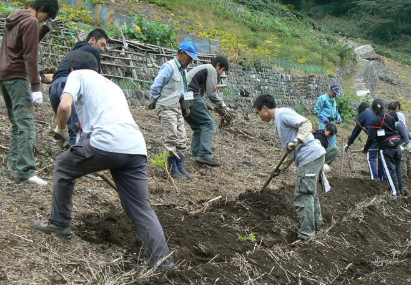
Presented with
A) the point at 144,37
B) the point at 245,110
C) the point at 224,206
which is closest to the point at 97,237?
the point at 224,206

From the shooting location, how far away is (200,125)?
28.1 ft

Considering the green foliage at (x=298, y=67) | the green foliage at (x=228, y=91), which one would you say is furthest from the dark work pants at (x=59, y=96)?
the green foliage at (x=298, y=67)

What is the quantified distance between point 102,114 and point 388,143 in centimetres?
713

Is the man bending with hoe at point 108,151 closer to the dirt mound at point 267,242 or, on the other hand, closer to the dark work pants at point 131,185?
the dark work pants at point 131,185

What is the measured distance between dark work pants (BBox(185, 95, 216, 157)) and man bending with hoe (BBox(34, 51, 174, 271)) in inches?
154

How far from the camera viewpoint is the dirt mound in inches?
197

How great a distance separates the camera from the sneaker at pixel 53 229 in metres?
4.79

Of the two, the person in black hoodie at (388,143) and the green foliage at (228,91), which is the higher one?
the person in black hoodie at (388,143)

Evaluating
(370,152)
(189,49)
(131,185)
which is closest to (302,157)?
(189,49)

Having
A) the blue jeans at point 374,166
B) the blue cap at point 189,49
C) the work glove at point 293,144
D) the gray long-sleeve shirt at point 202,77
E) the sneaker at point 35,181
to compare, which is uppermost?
the blue cap at point 189,49

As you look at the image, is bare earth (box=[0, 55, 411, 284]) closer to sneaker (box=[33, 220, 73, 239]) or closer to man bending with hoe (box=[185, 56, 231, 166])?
sneaker (box=[33, 220, 73, 239])

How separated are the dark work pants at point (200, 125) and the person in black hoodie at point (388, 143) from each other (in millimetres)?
3376

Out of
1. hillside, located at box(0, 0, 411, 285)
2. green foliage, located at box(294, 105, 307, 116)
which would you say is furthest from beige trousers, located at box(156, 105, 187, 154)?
green foliage, located at box(294, 105, 307, 116)

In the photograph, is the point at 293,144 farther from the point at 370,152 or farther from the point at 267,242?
the point at 370,152
